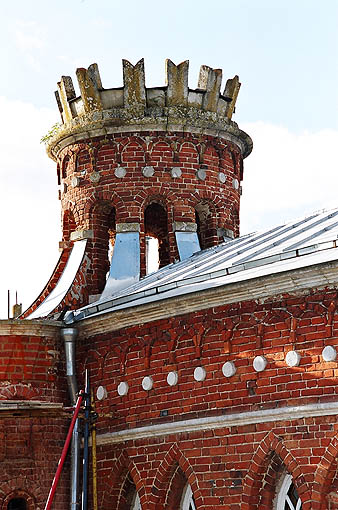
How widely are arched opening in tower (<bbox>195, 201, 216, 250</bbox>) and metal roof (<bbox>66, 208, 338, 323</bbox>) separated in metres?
1.36

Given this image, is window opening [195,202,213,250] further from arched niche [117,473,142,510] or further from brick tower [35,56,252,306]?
arched niche [117,473,142,510]

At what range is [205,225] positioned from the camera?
21125mm

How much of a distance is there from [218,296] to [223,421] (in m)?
1.62

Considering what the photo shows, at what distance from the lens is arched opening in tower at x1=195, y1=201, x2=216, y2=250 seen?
825 inches

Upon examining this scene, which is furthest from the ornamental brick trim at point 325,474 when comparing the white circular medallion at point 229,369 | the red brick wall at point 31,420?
the red brick wall at point 31,420

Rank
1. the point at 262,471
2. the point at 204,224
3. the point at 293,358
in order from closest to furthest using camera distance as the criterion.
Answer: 1. the point at 293,358
2. the point at 262,471
3. the point at 204,224

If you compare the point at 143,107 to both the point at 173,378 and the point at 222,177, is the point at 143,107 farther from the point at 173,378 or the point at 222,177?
the point at 173,378

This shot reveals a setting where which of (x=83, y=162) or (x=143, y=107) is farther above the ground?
(x=143, y=107)

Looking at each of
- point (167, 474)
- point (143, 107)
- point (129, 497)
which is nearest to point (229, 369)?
point (167, 474)

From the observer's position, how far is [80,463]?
17078 millimetres

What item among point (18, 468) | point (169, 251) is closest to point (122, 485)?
point (18, 468)

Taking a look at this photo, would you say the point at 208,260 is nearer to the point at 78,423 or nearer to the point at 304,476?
the point at 78,423

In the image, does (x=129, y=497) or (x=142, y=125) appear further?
(x=142, y=125)

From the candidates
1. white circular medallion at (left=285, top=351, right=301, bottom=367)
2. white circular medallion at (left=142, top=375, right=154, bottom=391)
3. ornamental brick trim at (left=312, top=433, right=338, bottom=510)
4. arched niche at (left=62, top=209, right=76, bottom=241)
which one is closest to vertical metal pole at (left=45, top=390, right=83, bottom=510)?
white circular medallion at (left=142, top=375, right=154, bottom=391)
